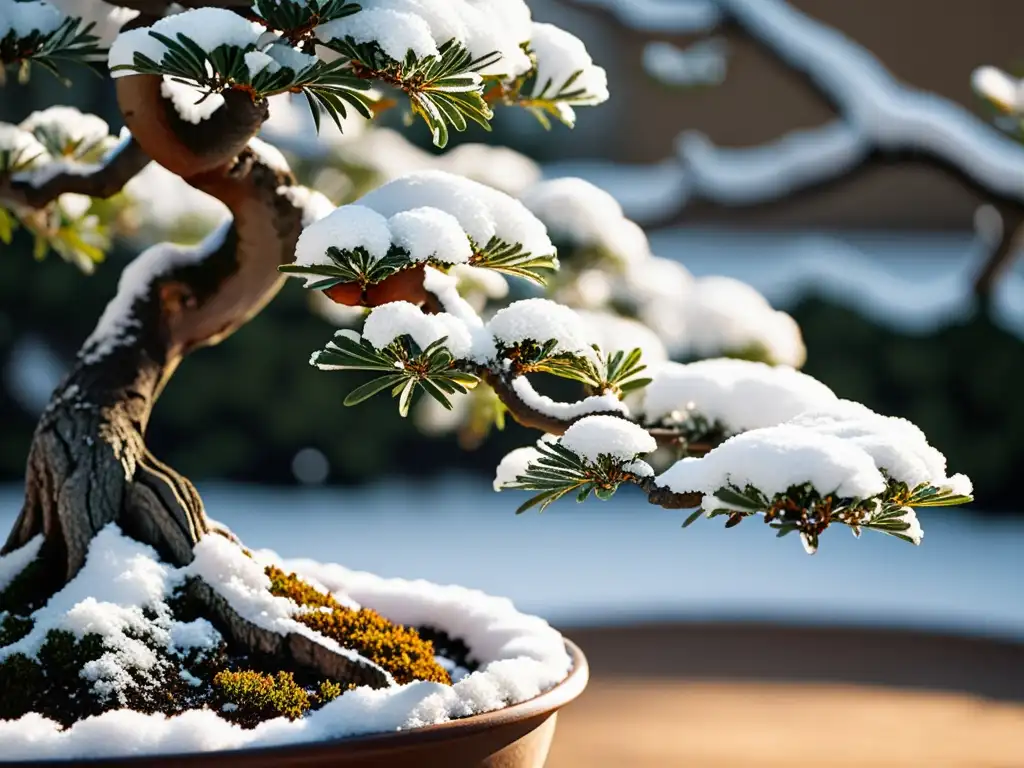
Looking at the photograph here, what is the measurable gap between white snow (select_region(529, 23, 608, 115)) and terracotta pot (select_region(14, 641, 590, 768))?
0.54 metres

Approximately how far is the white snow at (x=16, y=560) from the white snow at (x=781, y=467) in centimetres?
60

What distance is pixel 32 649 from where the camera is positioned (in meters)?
0.99

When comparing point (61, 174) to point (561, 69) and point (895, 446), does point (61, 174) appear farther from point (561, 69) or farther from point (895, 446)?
point (895, 446)

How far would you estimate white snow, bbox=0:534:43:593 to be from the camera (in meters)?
1.12

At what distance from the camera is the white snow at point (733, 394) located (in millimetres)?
1052

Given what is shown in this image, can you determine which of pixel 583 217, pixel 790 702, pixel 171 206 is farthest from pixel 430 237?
pixel 790 702

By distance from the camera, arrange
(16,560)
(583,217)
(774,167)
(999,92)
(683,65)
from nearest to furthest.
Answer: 1. (16,560)
2. (999,92)
3. (583,217)
4. (774,167)
5. (683,65)

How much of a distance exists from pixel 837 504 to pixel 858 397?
129 inches

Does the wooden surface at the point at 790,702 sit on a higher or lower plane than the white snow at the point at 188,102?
lower

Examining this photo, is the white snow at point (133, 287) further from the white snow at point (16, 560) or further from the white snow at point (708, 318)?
the white snow at point (708, 318)

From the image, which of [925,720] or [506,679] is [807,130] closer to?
[925,720]

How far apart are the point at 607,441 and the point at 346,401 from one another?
185 mm

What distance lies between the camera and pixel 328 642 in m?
1.04

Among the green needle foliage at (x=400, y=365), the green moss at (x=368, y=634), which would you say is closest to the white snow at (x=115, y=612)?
the green moss at (x=368, y=634)
